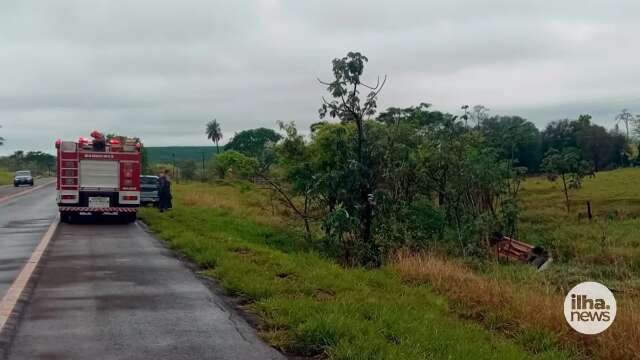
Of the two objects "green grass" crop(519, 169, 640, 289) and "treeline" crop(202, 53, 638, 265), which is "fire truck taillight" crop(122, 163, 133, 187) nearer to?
"treeline" crop(202, 53, 638, 265)

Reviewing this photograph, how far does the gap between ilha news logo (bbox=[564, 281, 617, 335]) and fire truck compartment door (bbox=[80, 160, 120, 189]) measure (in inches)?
644

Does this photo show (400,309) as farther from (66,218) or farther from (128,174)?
(66,218)

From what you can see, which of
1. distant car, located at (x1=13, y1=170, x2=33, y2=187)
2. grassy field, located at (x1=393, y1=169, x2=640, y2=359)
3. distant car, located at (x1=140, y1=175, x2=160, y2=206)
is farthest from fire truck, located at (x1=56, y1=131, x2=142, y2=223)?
distant car, located at (x1=13, y1=170, x2=33, y2=187)

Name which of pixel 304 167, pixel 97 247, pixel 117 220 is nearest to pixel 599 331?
pixel 97 247

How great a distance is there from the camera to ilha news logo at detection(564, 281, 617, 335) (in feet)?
21.2

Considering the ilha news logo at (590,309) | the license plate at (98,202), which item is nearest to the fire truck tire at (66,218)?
the license plate at (98,202)

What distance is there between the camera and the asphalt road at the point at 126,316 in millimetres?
6152

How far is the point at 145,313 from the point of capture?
7.72 metres

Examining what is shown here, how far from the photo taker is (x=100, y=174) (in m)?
20.4

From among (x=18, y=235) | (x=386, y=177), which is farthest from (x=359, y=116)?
(x=18, y=235)

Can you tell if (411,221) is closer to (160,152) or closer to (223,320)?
(223,320)

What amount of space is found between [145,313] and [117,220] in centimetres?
1469

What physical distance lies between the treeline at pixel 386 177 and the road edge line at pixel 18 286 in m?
5.42

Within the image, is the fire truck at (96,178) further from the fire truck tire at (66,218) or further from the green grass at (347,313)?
the green grass at (347,313)
